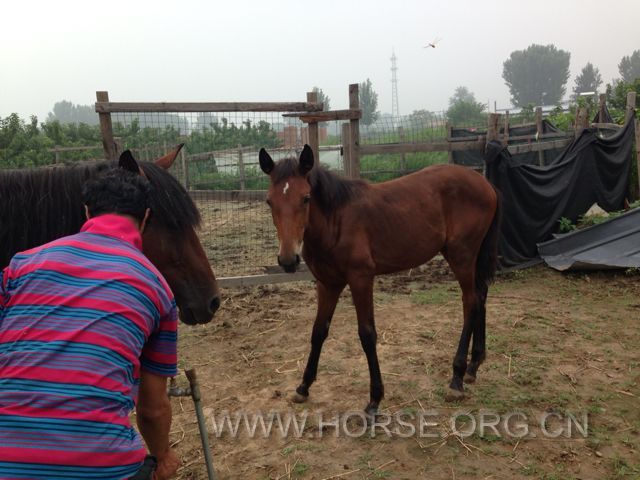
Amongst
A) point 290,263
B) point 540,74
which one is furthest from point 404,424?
point 540,74

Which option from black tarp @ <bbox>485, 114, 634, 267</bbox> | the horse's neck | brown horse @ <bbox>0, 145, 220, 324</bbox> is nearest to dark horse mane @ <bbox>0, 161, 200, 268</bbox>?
brown horse @ <bbox>0, 145, 220, 324</bbox>

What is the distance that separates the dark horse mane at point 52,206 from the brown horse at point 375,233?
1.33 metres

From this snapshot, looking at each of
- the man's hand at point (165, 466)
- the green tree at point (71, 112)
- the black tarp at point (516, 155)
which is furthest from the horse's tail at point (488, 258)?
the green tree at point (71, 112)

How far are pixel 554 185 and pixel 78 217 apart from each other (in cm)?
728

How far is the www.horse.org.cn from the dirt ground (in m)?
0.02

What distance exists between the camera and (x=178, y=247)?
75.3 inches

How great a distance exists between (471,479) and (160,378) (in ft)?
7.20

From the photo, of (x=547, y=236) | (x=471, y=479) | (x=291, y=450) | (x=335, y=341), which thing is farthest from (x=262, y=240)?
(x=471, y=479)

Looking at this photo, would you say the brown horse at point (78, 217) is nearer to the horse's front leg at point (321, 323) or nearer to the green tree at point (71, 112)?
the horse's front leg at point (321, 323)

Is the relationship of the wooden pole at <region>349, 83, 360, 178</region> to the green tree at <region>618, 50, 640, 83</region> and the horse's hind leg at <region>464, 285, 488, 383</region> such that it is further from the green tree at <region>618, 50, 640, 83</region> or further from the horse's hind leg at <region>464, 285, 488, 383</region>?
the green tree at <region>618, 50, 640, 83</region>

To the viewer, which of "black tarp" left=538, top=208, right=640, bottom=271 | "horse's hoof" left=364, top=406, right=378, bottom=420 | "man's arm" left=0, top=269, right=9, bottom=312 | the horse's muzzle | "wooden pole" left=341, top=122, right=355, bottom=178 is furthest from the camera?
"black tarp" left=538, top=208, right=640, bottom=271

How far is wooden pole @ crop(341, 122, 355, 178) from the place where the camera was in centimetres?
588

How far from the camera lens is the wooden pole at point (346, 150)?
5.88 metres

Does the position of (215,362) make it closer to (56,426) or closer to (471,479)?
(471,479)
